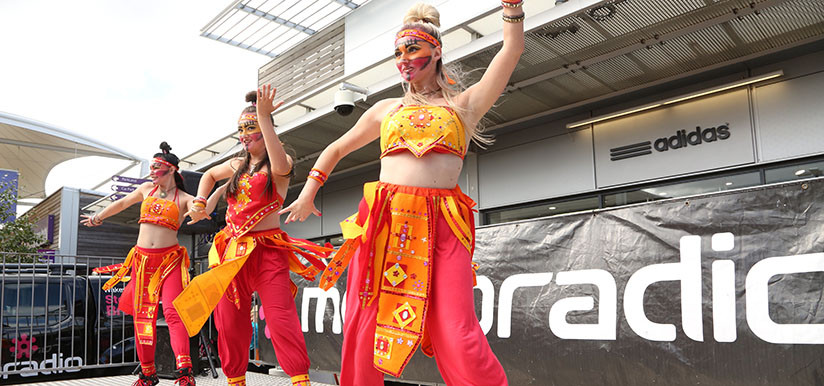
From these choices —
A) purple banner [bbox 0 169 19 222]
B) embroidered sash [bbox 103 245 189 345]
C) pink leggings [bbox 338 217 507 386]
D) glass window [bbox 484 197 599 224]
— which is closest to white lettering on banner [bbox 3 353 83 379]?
embroidered sash [bbox 103 245 189 345]

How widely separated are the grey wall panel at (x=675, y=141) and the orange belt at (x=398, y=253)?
5.59 meters

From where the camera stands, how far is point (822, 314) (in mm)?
3025

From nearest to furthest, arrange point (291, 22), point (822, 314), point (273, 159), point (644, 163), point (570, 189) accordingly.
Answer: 1. point (822, 314)
2. point (273, 159)
3. point (644, 163)
4. point (570, 189)
5. point (291, 22)

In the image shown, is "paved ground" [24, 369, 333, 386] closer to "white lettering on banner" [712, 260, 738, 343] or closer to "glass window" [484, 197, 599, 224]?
"white lettering on banner" [712, 260, 738, 343]

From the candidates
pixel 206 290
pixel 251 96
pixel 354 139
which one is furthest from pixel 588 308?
pixel 251 96

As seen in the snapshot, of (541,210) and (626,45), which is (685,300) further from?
(541,210)

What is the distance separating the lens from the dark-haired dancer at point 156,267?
4500 millimetres

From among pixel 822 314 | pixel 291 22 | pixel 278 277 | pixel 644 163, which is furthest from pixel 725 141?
pixel 291 22

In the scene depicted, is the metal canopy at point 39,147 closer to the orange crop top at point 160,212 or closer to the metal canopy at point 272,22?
the metal canopy at point 272,22

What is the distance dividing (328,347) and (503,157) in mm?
4648

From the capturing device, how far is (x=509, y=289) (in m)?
4.32

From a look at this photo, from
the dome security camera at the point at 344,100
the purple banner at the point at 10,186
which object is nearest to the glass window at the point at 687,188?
the dome security camera at the point at 344,100

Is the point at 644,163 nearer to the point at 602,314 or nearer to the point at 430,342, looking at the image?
the point at 602,314

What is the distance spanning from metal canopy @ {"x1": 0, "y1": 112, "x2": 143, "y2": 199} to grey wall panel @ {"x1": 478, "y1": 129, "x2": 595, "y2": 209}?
23.6 m
